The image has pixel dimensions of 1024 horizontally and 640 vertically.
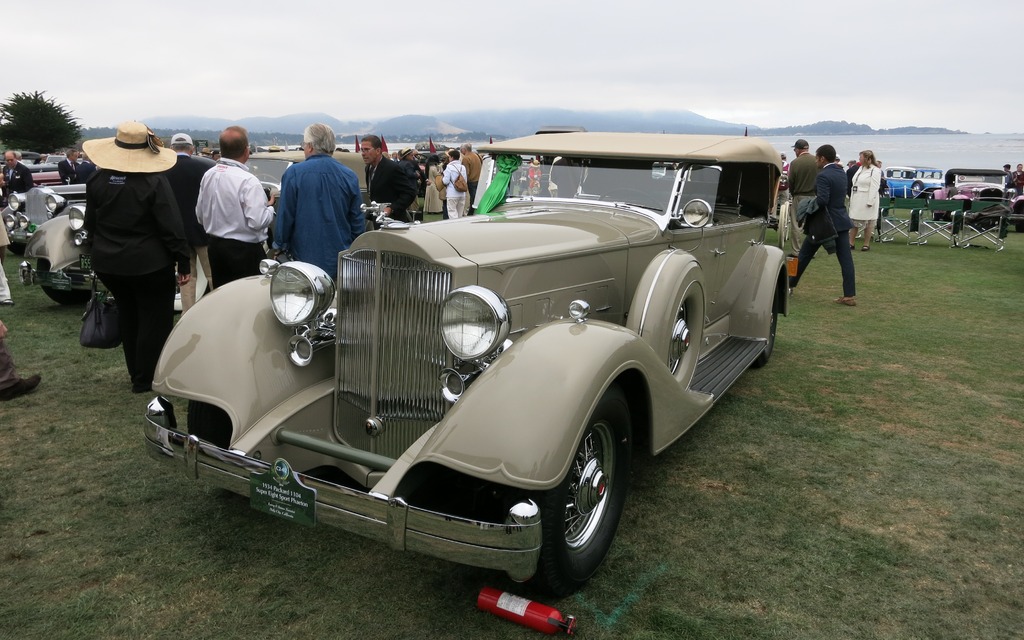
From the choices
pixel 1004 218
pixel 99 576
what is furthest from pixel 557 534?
pixel 1004 218

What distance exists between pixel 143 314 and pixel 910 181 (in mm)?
30270

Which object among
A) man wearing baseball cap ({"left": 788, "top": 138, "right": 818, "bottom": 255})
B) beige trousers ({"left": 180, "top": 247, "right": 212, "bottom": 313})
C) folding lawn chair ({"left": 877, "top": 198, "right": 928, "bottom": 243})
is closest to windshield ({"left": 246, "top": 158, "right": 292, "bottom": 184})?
beige trousers ({"left": 180, "top": 247, "right": 212, "bottom": 313})

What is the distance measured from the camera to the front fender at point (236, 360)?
323cm

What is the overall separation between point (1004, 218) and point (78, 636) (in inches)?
643

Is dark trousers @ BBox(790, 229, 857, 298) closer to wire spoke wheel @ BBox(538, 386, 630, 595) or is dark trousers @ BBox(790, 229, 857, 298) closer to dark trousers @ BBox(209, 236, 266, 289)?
dark trousers @ BBox(209, 236, 266, 289)

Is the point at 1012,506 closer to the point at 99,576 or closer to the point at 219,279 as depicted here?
the point at 99,576

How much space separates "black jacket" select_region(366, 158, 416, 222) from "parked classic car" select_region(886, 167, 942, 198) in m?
22.5

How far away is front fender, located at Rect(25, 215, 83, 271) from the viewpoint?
747 cm

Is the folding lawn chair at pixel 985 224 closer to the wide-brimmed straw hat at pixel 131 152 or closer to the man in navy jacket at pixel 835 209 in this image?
the man in navy jacket at pixel 835 209

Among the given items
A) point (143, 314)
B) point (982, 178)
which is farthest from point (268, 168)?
point (982, 178)

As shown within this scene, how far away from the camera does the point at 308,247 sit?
4.93 meters

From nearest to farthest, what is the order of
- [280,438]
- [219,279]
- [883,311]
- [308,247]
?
[280,438], [308,247], [219,279], [883,311]

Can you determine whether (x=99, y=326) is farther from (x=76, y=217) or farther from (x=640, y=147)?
(x=640, y=147)

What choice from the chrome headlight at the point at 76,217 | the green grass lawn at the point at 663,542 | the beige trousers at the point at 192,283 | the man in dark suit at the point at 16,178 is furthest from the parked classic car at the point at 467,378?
the man in dark suit at the point at 16,178
